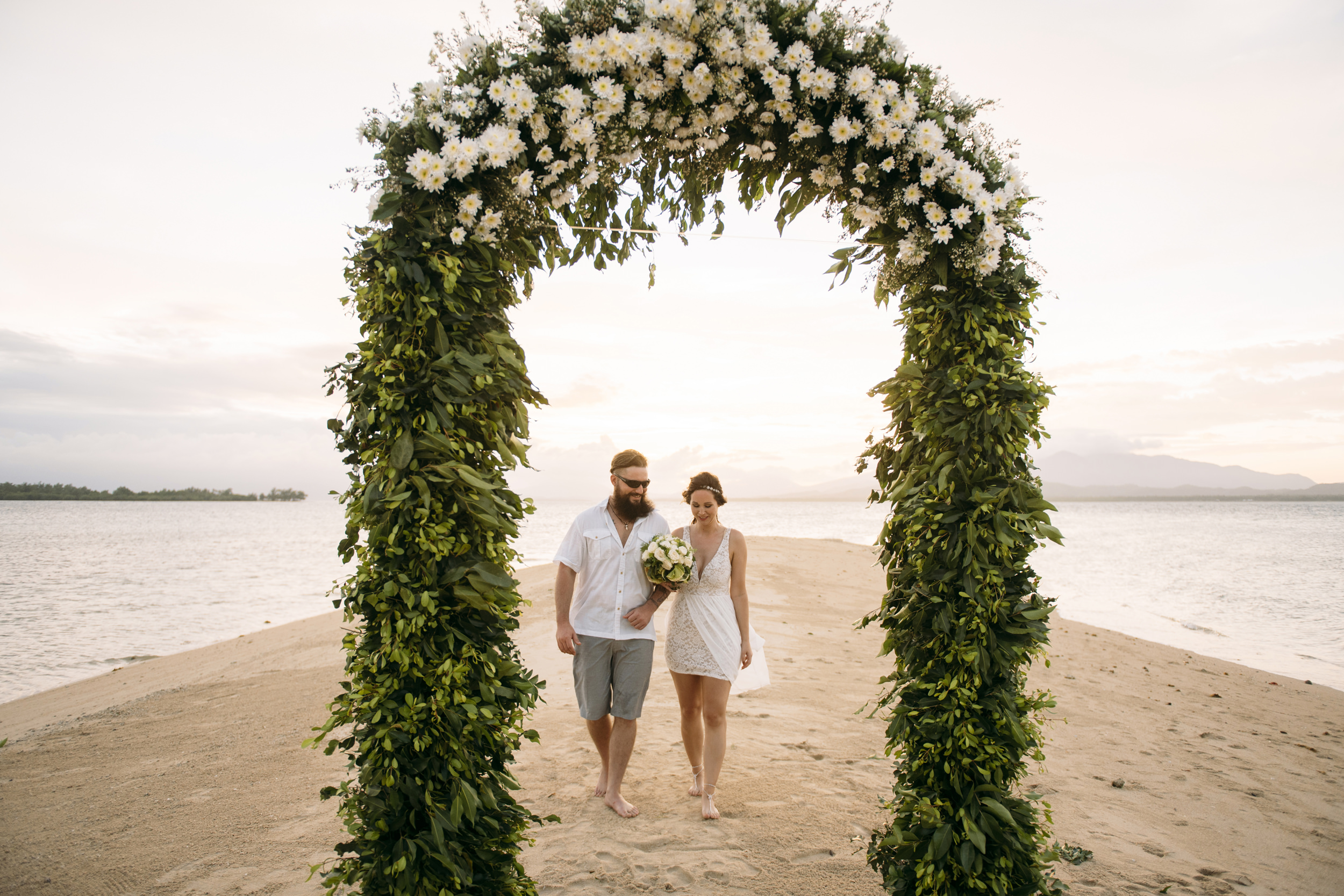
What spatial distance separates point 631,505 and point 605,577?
0.51m

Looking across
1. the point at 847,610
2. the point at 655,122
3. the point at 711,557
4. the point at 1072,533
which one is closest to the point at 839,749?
the point at 711,557

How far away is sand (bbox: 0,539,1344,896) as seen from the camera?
3.85m

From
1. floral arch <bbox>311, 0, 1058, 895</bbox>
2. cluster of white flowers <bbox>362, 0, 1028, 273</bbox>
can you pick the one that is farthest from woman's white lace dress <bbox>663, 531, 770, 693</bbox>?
cluster of white flowers <bbox>362, 0, 1028, 273</bbox>

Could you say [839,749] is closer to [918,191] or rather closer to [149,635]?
[918,191]

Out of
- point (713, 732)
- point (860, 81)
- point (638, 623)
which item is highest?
point (860, 81)

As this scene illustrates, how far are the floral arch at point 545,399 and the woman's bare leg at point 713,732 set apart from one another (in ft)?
3.66

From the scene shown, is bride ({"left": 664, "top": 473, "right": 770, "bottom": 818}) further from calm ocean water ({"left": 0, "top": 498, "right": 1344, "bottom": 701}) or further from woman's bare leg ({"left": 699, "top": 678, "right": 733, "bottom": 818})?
calm ocean water ({"left": 0, "top": 498, "right": 1344, "bottom": 701})

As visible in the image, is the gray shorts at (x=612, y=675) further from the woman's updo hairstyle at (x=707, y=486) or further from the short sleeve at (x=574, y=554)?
the woman's updo hairstyle at (x=707, y=486)

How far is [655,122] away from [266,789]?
17.9ft

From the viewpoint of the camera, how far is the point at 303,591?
1883cm

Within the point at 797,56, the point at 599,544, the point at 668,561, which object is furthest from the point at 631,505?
the point at 797,56

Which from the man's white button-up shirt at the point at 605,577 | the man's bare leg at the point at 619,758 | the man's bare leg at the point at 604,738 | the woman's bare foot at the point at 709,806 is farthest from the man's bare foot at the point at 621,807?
the man's white button-up shirt at the point at 605,577

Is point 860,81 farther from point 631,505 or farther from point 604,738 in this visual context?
point 604,738

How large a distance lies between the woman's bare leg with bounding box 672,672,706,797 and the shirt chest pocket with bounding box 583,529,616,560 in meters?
0.93
